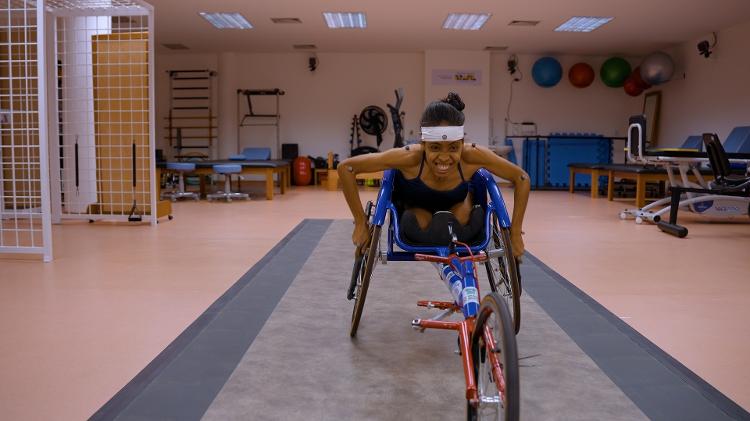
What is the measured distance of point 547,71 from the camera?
11.5 meters

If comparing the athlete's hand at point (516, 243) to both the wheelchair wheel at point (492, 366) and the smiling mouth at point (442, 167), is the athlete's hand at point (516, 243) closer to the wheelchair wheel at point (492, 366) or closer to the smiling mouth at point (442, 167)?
the smiling mouth at point (442, 167)

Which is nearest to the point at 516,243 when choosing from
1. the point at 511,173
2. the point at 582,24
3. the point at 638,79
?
the point at 511,173

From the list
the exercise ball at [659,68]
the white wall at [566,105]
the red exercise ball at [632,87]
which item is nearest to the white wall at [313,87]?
the white wall at [566,105]

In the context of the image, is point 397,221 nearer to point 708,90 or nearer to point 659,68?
point 708,90

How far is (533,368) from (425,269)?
69.8 inches

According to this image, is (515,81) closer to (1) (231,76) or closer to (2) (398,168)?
(1) (231,76)

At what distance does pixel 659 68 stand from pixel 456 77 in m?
3.54

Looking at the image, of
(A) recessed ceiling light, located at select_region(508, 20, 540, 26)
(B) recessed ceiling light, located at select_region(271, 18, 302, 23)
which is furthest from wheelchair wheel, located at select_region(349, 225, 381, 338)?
(A) recessed ceiling light, located at select_region(508, 20, 540, 26)

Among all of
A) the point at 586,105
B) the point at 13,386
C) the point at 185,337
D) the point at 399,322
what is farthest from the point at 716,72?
the point at 13,386

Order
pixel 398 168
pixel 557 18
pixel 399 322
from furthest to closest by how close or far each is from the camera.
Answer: pixel 557 18 → pixel 399 322 → pixel 398 168

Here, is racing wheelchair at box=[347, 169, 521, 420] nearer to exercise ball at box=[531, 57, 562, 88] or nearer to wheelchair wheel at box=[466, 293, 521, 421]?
wheelchair wheel at box=[466, 293, 521, 421]

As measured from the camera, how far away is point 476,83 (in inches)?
469

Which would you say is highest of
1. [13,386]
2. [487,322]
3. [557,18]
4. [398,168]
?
[557,18]

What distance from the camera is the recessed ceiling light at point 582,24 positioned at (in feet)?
29.0
